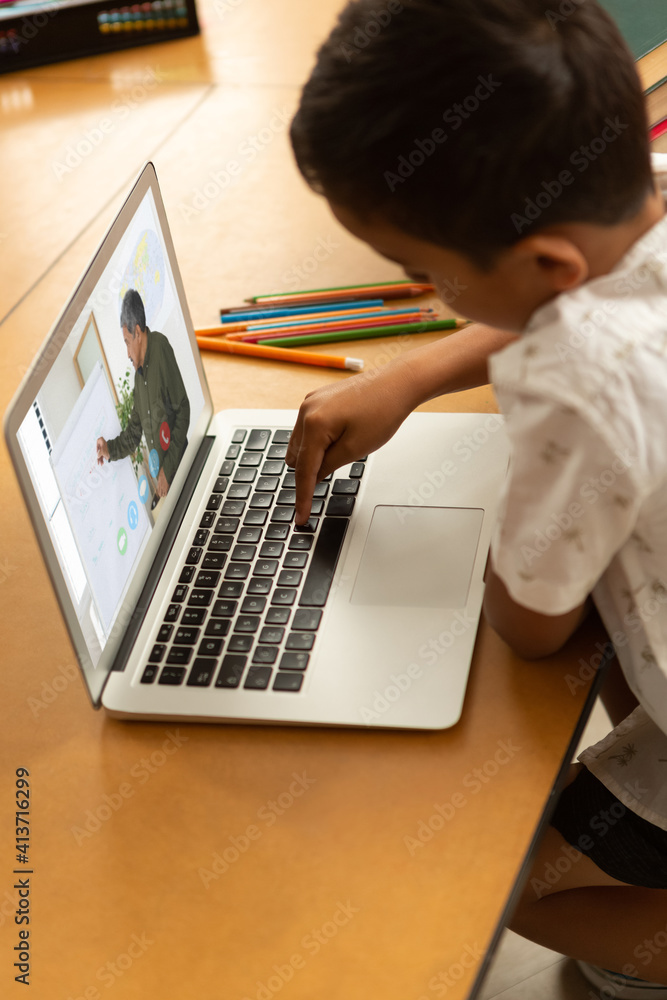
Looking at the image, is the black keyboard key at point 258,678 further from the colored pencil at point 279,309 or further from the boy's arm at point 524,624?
the colored pencil at point 279,309

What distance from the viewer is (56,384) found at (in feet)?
2.14

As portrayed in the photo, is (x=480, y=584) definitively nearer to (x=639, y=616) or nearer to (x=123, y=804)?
(x=639, y=616)

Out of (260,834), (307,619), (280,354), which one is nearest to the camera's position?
(260,834)

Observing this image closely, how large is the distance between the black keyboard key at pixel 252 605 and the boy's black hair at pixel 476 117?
1.03 feet

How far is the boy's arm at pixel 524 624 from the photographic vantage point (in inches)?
25.8

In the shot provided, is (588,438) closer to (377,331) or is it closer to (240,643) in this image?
(240,643)

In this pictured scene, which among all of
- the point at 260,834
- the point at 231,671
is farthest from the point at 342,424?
the point at 260,834

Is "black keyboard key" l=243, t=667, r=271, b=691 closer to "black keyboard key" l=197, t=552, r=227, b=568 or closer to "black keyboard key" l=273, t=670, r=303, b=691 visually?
"black keyboard key" l=273, t=670, r=303, b=691

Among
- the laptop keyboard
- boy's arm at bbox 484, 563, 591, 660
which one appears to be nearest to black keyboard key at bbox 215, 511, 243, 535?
the laptop keyboard

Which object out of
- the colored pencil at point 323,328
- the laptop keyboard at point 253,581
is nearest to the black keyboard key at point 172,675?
the laptop keyboard at point 253,581

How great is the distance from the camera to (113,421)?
746 millimetres

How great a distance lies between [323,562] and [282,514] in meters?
0.07

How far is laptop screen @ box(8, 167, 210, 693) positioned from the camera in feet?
2.11

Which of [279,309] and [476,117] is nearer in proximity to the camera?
[476,117]
